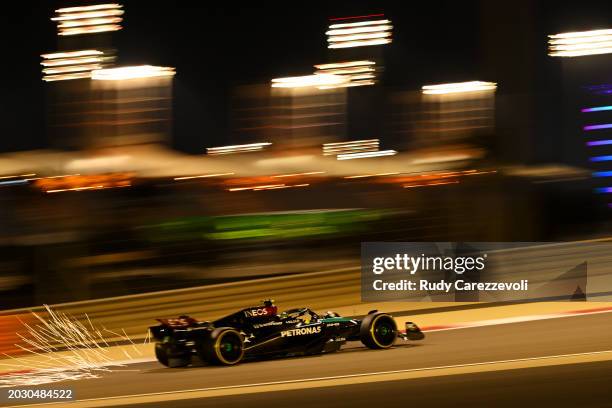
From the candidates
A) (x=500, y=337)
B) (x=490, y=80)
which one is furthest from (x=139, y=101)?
(x=500, y=337)

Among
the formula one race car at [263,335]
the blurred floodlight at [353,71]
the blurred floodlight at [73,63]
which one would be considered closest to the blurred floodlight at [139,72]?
the blurred floodlight at [73,63]

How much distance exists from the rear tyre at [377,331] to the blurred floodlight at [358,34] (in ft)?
45.7

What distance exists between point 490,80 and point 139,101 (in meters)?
7.83

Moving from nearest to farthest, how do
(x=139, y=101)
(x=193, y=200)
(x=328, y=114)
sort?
(x=193, y=200) → (x=139, y=101) → (x=328, y=114)

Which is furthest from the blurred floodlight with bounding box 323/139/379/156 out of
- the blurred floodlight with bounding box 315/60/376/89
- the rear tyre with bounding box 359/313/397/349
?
the rear tyre with bounding box 359/313/397/349

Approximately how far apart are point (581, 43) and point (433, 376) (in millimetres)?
15465

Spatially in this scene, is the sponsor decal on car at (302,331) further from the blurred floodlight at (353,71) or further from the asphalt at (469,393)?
the blurred floodlight at (353,71)

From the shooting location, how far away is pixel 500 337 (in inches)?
447

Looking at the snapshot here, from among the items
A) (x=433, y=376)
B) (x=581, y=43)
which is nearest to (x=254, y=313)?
(x=433, y=376)

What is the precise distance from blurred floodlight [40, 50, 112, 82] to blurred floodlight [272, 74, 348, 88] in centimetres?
739

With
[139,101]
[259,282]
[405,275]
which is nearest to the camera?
[405,275]

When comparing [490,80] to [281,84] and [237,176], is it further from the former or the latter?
[281,84]

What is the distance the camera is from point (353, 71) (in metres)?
25.9

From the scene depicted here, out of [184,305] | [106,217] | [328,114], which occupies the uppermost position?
[328,114]
